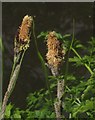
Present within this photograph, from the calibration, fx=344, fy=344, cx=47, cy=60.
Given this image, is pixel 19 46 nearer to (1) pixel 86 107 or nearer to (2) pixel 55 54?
(2) pixel 55 54

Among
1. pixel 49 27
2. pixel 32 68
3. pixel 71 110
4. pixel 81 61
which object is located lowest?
pixel 71 110

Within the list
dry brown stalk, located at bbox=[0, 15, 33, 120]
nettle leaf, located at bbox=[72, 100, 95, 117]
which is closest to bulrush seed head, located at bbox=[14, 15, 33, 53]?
dry brown stalk, located at bbox=[0, 15, 33, 120]

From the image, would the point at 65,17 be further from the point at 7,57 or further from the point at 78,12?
the point at 7,57

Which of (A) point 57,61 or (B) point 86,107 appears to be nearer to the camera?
(A) point 57,61

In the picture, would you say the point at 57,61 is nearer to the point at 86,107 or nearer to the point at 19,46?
the point at 19,46

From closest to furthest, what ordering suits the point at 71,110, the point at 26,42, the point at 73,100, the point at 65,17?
the point at 26,42
the point at 71,110
the point at 73,100
the point at 65,17

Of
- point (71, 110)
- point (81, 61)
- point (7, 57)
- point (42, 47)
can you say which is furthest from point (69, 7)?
point (71, 110)

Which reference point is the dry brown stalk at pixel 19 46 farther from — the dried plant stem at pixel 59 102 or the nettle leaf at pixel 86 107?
the nettle leaf at pixel 86 107

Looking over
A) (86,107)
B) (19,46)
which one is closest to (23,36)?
(19,46)

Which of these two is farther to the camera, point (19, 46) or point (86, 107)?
point (86, 107)
